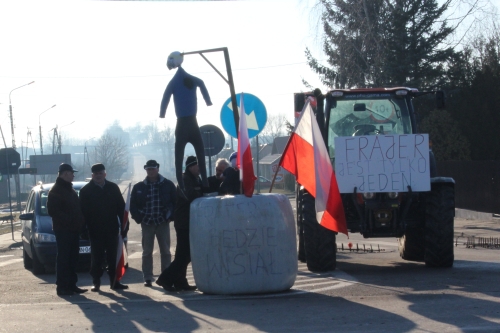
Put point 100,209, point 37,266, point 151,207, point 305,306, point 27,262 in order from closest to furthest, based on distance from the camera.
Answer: point 305,306 → point 100,209 → point 151,207 → point 37,266 → point 27,262

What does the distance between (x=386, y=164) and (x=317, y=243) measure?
148 cm

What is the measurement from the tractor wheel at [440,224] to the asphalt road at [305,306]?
246 millimetres

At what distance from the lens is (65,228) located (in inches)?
368

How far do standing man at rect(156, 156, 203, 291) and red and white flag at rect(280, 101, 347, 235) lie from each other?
1.23 m

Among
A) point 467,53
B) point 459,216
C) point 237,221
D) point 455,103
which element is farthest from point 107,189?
point 467,53

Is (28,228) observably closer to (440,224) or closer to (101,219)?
(101,219)

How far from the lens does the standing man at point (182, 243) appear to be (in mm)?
8969

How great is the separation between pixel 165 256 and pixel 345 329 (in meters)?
4.28

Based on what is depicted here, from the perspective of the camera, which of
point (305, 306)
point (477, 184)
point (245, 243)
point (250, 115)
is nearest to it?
point (305, 306)

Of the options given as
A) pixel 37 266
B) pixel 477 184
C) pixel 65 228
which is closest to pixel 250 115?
pixel 65 228

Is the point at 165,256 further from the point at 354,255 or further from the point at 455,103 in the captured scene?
the point at 455,103

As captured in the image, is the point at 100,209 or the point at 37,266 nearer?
the point at 100,209

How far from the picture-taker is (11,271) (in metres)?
14.0

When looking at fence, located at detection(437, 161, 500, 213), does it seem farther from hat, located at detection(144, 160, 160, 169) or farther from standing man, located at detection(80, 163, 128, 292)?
standing man, located at detection(80, 163, 128, 292)
